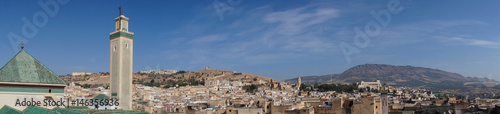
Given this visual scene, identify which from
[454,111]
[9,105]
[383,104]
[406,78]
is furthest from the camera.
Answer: [406,78]

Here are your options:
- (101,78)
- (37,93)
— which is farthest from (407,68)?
(37,93)

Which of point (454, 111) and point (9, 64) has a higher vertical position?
point (9, 64)

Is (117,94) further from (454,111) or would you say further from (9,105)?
(454,111)

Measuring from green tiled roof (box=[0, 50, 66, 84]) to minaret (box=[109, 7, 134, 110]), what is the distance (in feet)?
31.3

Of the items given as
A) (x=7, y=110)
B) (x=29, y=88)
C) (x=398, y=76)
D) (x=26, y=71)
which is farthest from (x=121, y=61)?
(x=398, y=76)

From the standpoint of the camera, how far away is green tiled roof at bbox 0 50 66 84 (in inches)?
579

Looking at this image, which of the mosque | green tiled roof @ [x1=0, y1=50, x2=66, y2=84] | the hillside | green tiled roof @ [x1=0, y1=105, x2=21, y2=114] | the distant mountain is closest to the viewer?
green tiled roof @ [x1=0, y1=105, x2=21, y2=114]

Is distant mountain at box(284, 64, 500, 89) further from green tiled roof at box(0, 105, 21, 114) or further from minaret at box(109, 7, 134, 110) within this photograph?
green tiled roof at box(0, 105, 21, 114)

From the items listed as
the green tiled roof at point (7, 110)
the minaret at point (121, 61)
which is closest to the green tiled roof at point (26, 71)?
the green tiled roof at point (7, 110)

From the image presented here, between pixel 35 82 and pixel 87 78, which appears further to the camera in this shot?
pixel 87 78

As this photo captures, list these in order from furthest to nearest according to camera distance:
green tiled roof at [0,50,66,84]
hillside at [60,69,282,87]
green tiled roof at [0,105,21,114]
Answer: hillside at [60,69,282,87] → green tiled roof at [0,50,66,84] → green tiled roof at [0,105,21,114]

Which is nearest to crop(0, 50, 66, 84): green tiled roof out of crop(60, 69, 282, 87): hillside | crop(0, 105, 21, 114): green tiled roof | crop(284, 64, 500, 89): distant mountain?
crop(0, 105, 21, 114): green tiled roof

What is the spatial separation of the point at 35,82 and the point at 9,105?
115 centimetres

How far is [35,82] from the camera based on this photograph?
15.0 metres
